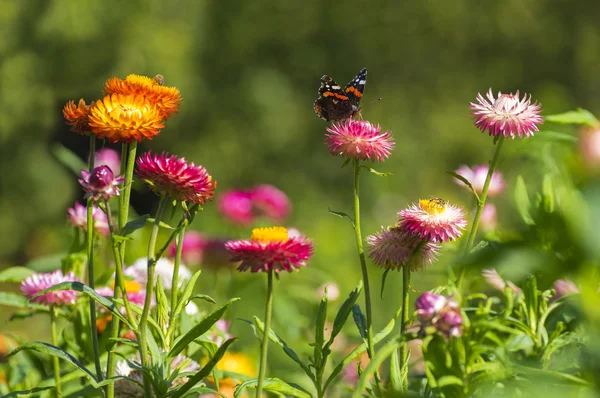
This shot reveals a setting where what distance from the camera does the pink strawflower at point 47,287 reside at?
4.42 feet

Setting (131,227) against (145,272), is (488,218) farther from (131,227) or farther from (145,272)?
(131,227)

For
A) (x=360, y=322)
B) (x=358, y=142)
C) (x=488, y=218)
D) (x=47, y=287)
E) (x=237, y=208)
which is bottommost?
(x=360, y=322)

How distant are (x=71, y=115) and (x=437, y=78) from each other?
19.9 ft

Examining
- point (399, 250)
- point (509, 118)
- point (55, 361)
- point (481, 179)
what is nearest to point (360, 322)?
point (399, 250)

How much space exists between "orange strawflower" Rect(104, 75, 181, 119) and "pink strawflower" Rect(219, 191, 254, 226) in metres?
1.57

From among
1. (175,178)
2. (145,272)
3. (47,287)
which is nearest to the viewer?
(175,178)

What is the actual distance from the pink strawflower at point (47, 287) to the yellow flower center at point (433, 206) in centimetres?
66

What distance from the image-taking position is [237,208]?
275 cm

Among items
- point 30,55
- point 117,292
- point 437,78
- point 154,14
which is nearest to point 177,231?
point 117,292

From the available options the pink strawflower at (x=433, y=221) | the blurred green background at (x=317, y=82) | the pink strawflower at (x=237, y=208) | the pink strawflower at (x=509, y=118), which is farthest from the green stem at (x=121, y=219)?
the blurred green background at (x=317, y=82)

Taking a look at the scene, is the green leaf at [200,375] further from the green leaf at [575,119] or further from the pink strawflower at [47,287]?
the green leaf at [575,119]

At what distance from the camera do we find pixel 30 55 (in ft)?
18.7

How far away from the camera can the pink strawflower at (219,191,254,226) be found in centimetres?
275

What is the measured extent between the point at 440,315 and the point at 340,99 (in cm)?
107
